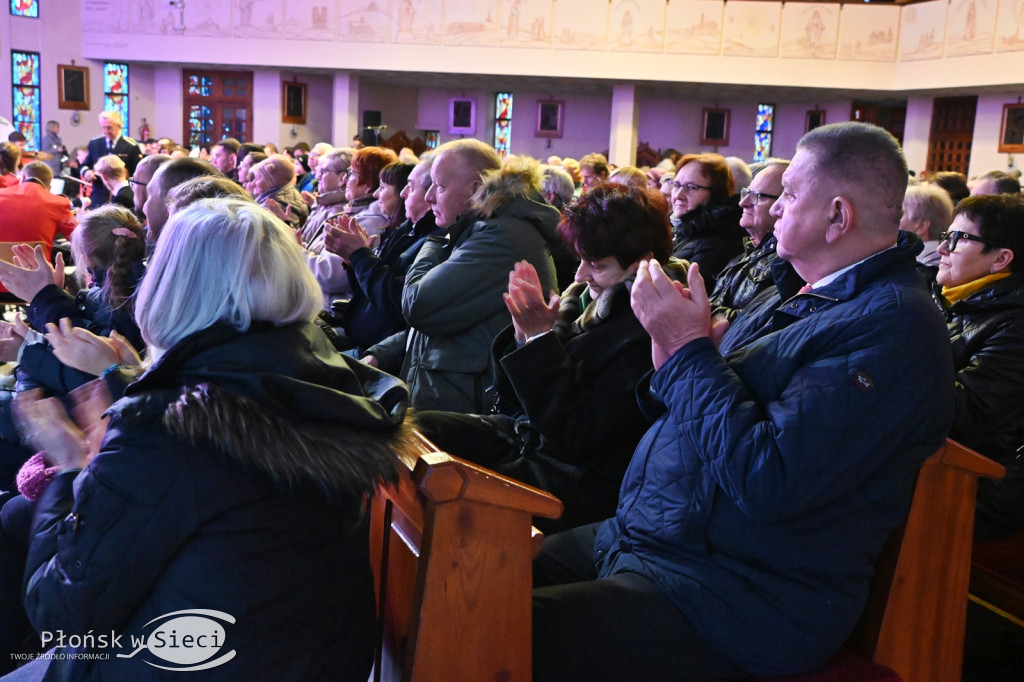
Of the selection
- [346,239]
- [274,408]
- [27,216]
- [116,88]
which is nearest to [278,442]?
[274,408]

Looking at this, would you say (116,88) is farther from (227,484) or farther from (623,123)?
(227,484)

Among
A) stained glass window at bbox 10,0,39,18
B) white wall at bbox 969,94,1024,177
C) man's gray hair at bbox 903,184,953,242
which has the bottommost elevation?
man's gray hair at bbox 903,184,953,242

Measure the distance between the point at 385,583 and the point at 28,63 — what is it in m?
21.8

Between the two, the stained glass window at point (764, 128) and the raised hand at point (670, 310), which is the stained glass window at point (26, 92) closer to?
the stained glass window at point (764, 128)

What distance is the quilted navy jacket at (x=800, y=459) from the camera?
1658 millimetres

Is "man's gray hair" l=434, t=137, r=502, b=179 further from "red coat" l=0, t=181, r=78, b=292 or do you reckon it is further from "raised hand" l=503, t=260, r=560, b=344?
"red coat" l=0, t=181, r=78, b=292

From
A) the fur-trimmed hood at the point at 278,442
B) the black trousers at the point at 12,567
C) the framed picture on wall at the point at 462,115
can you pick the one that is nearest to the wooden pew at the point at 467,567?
the fur-trimmed hood at the point at 278,442

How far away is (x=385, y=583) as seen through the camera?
1.92m

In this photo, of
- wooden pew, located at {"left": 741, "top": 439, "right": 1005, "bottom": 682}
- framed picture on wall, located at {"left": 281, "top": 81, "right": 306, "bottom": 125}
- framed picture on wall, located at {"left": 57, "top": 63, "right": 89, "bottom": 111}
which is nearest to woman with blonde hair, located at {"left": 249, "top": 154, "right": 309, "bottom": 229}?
wooden pew, located at {"left": 741, "top": 439, "right": 1005, "bottom": 682}

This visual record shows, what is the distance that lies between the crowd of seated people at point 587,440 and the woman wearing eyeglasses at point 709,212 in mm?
1642

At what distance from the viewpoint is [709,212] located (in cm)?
442

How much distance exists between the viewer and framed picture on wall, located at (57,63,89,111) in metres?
19.7

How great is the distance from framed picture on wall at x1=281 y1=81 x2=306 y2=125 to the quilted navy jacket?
20.0 m

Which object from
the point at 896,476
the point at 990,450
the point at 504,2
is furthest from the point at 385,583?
the point at 504,2
